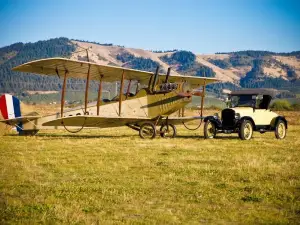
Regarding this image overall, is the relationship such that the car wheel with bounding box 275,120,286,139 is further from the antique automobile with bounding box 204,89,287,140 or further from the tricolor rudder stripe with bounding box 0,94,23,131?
the tricolor rudder stripe with bounding box 0,94,23,131

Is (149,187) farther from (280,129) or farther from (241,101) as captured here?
(280,129)

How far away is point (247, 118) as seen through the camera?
16906 millimetres

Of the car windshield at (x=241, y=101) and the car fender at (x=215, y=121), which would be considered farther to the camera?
the car windshield at (x=241, y=101)

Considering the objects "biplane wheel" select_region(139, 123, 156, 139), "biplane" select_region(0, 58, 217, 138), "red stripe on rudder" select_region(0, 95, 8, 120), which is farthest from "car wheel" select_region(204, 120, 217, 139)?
"red stripe on rudder" select_region(0, 95, 8, 120)

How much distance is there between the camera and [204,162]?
34.2 ft

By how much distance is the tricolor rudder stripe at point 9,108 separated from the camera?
1888cm

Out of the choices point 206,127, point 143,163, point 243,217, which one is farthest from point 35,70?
point 243,217

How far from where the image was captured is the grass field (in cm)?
558

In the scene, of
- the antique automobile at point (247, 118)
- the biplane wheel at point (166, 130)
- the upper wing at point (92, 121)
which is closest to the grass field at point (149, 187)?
the upper wing at point (92, 121)

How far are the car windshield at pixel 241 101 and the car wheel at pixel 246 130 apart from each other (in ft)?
4.31

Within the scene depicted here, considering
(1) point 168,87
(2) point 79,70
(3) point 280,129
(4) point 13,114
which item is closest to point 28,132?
(4) point 13,114

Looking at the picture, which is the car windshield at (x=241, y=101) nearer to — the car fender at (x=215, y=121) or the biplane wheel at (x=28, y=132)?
the car fender at (x=215, y=121)

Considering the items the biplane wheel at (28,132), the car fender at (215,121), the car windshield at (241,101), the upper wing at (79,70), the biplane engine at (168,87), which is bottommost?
the biplane wheel at (28,132)

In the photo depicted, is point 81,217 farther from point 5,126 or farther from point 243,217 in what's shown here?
point 5,126
